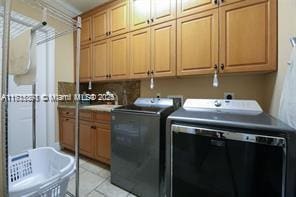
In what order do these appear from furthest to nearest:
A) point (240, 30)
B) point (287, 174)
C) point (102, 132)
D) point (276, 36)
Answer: point (102, 132), point (240, 30), point (276, 36), point (287, 174)

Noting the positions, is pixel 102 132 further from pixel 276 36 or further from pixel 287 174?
pixel 276 36

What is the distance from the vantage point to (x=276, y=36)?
4.90ft

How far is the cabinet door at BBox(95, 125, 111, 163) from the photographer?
7.39 ft

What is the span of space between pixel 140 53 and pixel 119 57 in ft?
1.25

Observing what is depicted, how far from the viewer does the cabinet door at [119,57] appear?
Result: 239cm

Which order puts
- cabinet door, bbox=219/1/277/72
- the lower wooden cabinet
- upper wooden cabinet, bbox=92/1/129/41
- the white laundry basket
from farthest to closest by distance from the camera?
upper wooden cabinet, bbox=92/1/129/41, the lower wooden cabinet, cabinet door, bbox=219/1/277/72, the white laundry basket

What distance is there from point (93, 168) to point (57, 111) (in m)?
1.25

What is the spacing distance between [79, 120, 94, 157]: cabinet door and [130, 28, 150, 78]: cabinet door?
100 centimetres

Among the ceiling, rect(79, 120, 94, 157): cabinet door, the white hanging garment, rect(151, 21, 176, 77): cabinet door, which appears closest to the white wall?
the white hanging garment

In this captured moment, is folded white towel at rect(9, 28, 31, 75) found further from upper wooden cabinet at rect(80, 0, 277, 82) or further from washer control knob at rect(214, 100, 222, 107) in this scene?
washer control knob at rect(214, 100, 222, 107)

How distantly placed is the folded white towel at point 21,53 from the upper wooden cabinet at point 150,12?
53.5 inches

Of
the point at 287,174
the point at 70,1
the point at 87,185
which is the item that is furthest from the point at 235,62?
the point at 70,1

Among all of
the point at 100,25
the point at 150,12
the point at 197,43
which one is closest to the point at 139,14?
the point at 150,12

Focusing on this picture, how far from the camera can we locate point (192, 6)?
1.86 meters
